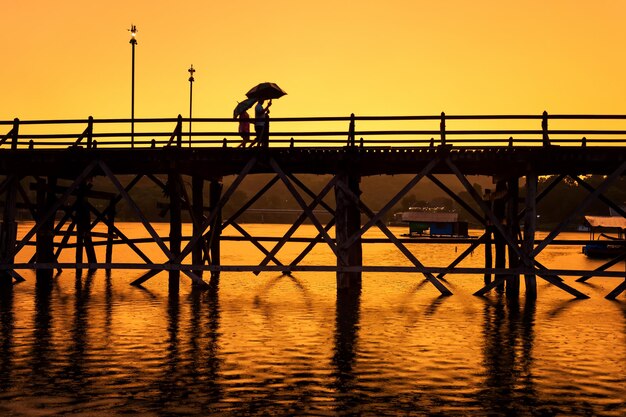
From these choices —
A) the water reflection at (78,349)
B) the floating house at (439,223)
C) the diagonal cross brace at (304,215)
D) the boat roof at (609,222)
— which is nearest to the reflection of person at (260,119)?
the diagonal cross brace at (304,215)

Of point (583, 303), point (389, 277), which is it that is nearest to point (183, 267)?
point (583, 303)

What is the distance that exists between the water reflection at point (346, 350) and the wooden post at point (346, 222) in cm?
108

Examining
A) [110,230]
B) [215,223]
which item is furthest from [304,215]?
[110,230]

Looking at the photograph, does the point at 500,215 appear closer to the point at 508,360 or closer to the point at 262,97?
the point at 262,97

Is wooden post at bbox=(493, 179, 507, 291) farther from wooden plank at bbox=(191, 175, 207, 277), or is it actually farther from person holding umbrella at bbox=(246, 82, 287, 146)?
wooden plank at bbox=(191, 175, 207, 277)

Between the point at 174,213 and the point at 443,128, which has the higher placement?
the point at 443,128

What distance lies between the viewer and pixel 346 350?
49.9ft

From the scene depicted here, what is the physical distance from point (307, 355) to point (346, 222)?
1009 cm

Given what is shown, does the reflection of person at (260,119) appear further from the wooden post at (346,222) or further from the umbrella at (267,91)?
the wooden post at (346,222)

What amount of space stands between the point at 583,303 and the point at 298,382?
15019 millimetres

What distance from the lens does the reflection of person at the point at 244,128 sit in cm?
2344

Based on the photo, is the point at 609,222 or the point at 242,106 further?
the point at 609,222

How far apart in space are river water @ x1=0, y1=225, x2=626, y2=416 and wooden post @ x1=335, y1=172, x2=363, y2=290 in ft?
3.77

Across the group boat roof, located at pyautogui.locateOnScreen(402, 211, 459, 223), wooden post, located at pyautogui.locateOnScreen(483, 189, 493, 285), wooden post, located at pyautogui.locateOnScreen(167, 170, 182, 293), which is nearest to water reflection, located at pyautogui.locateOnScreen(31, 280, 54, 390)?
wooden post, located at pyautogui.locateOnScreen(167, 170, 182, 293)
